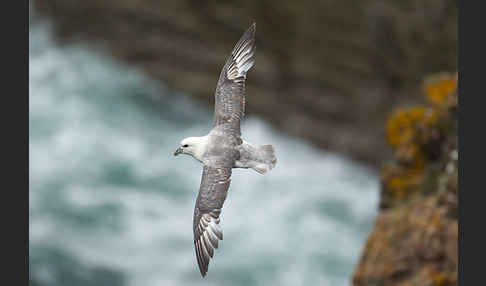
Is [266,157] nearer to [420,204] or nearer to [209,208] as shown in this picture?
[209,208]

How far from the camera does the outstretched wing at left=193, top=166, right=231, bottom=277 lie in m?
4.75

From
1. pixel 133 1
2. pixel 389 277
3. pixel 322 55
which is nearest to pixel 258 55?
pixel 322 55

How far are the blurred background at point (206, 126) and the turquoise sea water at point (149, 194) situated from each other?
39 millimetres

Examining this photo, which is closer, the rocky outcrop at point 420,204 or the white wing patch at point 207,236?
the white wing patch at point 207,236

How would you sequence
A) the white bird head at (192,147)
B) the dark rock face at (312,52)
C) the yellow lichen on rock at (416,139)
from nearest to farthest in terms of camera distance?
the white bird head at (192,147), the yellow lichen on rock at (416,139), the dark rock face at (312,52)

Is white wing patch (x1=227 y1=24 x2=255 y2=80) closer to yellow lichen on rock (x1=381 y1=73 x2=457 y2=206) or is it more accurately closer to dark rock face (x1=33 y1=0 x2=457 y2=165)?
yellow lichen on rock (x1=381 y1=73 x2=457 y2=206)

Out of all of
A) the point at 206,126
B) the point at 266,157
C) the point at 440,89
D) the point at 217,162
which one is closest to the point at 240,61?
the point at 266,157

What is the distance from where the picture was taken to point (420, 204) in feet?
24.5

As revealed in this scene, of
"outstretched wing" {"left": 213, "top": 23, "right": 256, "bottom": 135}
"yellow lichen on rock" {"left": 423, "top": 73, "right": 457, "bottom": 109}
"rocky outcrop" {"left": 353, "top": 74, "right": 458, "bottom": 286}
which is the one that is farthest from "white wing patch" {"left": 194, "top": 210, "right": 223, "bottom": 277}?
"yellow lichen on rock" {"left": 423, "top": 73, "right": 457, "bottom": 109}

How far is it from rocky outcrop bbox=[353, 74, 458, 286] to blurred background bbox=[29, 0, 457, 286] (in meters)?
5.01

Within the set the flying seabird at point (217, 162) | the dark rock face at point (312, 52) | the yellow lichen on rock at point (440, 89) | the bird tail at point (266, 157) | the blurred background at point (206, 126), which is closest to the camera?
the flying seabird at point (217, 162)

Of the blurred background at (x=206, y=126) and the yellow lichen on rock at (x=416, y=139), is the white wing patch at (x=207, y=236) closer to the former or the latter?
the yellow lichen on rock at (x=416, y=139)

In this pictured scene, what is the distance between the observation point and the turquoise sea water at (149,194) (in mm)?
14641

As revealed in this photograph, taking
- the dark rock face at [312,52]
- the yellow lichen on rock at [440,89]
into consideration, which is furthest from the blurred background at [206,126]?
the yellow lichen on rock at [440,89]
